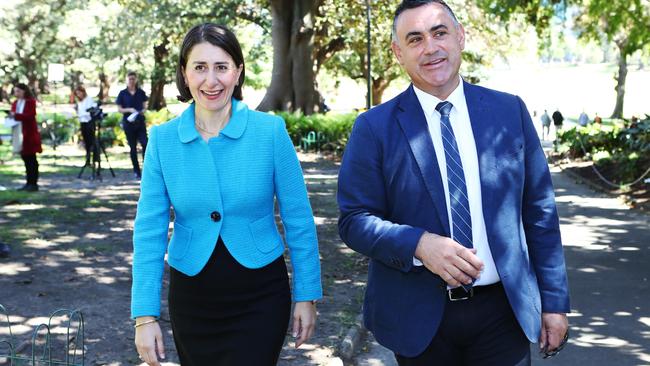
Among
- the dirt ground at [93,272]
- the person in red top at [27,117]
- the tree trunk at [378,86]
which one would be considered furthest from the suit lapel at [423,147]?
the tree trunk at [378,86]

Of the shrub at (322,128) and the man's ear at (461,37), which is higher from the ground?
the man's ear at (461,37)

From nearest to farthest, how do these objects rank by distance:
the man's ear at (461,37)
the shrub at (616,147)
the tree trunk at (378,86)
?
the man's ear at (461,37) < the shrub at (616,147) < the tree trunk at (378,86)

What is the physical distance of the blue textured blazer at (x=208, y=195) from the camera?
337 centimetres

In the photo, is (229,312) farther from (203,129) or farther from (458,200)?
(458,200)

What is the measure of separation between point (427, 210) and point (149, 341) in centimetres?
117

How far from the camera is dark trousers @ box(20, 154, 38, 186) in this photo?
16.0 metres

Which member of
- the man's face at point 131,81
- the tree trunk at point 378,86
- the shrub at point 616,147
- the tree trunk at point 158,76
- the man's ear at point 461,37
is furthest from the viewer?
the tree trunk at point 378,86

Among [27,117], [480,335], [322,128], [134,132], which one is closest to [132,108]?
[134,132]

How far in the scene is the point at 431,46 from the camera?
10.1 feet

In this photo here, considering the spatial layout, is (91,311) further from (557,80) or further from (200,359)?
(557,80)

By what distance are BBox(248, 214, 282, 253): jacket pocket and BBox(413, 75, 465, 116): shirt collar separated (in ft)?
2.55

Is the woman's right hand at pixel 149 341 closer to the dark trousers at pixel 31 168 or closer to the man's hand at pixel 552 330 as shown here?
the man's hand at pixel 552 330

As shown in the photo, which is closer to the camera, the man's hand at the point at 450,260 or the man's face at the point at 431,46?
the man's hand at the point at 450,260

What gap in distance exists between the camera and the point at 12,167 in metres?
22.8
